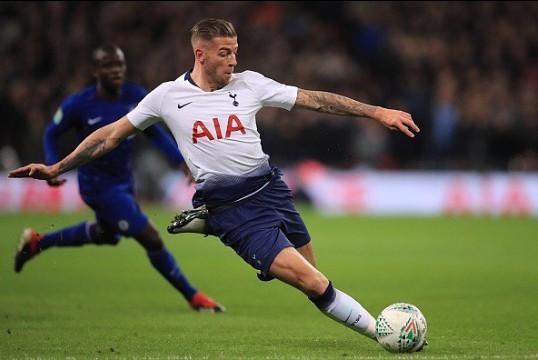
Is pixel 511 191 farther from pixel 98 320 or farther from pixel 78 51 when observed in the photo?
pixel 98 320

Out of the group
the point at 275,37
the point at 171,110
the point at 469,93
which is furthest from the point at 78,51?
the point at 171,110

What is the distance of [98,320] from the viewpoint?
9.07 meters

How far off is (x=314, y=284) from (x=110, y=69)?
152 inches

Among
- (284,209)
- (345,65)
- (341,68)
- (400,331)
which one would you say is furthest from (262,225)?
(345,65)

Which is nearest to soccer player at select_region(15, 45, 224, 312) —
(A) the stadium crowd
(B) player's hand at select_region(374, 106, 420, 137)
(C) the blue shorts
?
(C) the blue shorts

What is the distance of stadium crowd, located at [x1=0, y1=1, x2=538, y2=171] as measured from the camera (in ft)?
67.1

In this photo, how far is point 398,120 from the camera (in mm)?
6750

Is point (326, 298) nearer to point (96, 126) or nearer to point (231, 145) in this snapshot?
point (231, 145)

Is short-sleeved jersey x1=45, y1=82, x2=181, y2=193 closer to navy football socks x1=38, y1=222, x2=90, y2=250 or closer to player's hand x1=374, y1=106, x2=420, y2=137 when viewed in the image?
navy football socks x1=38, y1=222, x2=90, y2=250

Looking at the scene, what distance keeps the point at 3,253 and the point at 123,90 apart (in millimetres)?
4847

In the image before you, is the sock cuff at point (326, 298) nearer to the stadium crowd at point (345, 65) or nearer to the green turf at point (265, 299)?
the green turf at point (265, 299)

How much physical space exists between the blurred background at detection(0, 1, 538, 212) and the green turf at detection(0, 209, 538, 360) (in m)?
3.64

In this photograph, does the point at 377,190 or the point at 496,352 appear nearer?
the point at 496,352

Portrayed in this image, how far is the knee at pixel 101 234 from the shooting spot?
34.2 ft
